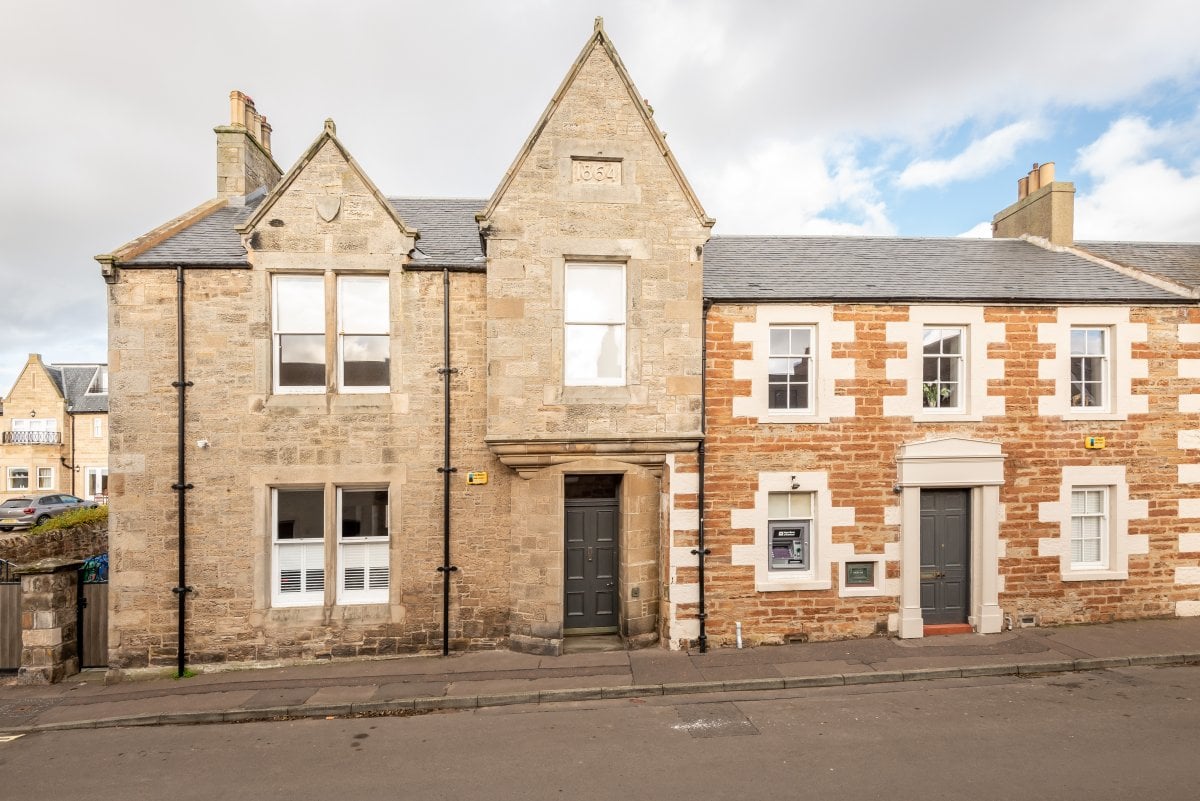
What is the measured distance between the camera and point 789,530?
1109cm

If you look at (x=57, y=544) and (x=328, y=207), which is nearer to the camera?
(x=328, y=207)

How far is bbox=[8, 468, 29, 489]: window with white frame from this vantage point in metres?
35.7

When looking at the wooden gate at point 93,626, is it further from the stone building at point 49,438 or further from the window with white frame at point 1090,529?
the stone building at point 49,438

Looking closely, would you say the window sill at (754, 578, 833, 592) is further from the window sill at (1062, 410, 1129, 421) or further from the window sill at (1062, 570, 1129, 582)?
the window sill at (1062, 410, 1129, 421)

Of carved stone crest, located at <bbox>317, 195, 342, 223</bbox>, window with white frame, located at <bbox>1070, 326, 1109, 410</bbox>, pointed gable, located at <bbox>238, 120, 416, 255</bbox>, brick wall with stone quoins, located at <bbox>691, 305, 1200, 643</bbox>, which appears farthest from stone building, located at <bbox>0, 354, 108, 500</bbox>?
window with white frame, located at <bbox>1070, 326, 1109, 410</bbox>

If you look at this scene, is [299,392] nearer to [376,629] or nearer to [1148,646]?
[376,629]

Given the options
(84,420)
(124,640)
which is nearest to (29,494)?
(84,420)

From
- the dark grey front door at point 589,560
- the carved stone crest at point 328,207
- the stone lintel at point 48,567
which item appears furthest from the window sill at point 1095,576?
the stone lintel at point 48,567

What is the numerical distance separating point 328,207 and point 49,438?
3979 centimetres

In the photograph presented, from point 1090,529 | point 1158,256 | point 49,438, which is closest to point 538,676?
point 1090,529

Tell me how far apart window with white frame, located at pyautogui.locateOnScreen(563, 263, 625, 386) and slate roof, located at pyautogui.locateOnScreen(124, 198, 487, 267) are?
1.90 m

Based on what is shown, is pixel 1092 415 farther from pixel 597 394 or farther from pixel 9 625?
pixel 9 625

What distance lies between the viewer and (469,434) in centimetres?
1055

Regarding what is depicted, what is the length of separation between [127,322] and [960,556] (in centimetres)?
1575
